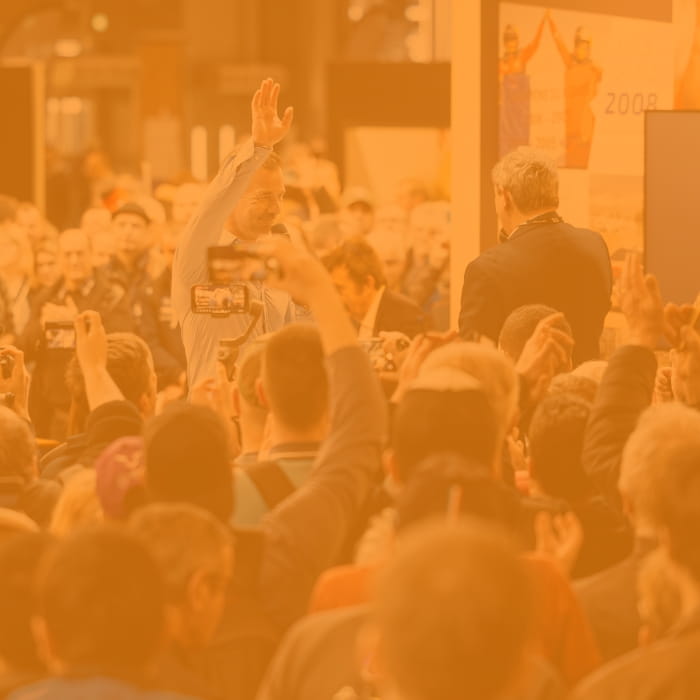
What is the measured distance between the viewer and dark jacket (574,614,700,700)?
10.5 ft

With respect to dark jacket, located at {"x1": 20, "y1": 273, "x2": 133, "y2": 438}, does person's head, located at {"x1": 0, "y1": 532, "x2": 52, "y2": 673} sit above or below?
above

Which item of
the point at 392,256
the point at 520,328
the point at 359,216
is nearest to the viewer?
the point at 520,328

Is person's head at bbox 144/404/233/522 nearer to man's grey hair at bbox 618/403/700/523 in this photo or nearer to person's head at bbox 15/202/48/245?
man's grey hair at bbox 618/403/700/523

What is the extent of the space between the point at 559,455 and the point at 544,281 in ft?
8.32

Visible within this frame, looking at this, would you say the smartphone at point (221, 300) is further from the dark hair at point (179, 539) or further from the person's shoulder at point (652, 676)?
the person's shoulder at point (652, 676)

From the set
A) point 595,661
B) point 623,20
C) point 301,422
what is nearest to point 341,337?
point 301,422

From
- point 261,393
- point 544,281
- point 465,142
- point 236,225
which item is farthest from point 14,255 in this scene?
point 261,393

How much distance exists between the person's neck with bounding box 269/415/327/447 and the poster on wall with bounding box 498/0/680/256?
15.5ft

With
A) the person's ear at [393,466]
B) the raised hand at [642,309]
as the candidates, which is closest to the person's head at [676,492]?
the person's ear at [393,466]

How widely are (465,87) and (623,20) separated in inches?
43.6

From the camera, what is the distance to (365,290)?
950 centimetres

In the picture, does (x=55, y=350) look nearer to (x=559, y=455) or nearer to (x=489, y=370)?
(x=559, y=455)

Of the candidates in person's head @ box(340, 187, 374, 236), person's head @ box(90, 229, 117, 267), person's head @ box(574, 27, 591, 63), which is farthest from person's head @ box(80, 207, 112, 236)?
person's head @ box(574, 27, 591, 63)

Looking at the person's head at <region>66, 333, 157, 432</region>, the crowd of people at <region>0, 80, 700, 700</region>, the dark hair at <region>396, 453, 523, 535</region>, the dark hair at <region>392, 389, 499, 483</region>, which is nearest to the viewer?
the crowd of people at <region>0, 80, 700, 700</region>
